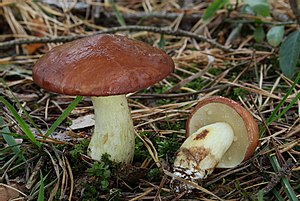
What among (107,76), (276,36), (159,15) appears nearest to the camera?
(107,76)

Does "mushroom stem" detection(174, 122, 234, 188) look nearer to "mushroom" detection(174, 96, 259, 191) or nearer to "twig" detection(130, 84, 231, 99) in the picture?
"mushroom" detection(174, 96, 259, 191)

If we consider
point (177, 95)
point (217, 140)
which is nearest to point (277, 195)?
point (217, 140)

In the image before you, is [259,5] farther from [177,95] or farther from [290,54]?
[177,95]

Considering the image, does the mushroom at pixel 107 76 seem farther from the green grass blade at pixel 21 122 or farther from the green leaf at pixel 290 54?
the green leaf at pixel 290 54

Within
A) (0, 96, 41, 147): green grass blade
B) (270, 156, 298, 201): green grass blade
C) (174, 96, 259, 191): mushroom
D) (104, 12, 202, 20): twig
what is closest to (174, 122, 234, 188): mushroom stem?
(174, 96, 259, 191): mushroom

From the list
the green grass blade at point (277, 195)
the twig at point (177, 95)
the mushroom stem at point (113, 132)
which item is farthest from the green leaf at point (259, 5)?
the green grass blade at point (277, 195)
